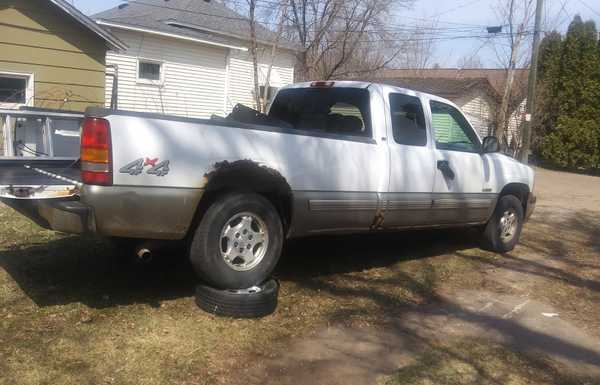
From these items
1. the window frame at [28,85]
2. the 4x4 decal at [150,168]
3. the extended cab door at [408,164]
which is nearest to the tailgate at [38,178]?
the 4x4 decal at [150,168]

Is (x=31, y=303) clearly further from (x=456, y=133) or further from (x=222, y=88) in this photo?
(x=222, y=88)

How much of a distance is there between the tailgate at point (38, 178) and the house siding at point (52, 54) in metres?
5.10

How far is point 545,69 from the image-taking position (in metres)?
25.9

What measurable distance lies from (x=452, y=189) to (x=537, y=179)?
602 inches

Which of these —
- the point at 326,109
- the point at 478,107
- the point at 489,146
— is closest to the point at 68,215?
the point at 326,109

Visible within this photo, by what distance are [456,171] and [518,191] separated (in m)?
1.56

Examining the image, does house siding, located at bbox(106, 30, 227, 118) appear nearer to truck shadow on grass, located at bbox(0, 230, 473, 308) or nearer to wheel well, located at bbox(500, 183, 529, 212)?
truck shadow on grass, located at bbox(0, 230, 473, 308)

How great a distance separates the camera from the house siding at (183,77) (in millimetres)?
16000

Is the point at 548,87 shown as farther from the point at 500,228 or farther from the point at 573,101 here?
the point at 500,228

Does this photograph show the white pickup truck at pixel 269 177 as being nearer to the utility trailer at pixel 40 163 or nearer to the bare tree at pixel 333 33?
the utility trailer at pixel 40 163

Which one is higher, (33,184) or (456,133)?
(456,133)

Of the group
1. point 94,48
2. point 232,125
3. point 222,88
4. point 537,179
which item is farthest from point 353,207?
point 537,179

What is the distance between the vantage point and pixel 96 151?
4.05m

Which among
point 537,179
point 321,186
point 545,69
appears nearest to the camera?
point 321,186
